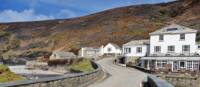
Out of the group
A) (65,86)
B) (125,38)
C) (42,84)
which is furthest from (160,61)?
(125,38)

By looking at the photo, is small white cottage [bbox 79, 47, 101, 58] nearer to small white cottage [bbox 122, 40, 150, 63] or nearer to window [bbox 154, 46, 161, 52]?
small white cottage [bbox 122, 40, 150, 63]

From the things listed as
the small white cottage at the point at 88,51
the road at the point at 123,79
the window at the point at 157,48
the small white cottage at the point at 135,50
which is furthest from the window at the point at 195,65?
the small white cottage at the point at 88,51

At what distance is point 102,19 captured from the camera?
19612cm

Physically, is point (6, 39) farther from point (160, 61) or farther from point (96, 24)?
point (96, 24)

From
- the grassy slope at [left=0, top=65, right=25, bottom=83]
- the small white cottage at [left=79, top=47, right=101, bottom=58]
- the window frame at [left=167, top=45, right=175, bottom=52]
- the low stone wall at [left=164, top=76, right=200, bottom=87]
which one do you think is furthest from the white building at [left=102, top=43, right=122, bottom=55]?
the grassy slope at [left=0, top=65, right=25, bottom=83]

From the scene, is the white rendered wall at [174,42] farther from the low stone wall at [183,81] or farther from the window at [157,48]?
the low stone wall at [183,81]

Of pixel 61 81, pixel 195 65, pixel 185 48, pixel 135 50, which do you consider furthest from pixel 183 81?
pixel 135 50

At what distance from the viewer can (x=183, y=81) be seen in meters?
44.4

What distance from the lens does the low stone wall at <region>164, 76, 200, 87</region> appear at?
43.8 m

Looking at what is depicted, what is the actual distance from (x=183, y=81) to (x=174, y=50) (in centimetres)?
2376

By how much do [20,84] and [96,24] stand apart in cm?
17152

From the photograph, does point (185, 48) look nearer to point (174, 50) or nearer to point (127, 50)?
point (174, 50)

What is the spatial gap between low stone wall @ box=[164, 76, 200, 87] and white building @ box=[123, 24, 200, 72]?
1399 cm

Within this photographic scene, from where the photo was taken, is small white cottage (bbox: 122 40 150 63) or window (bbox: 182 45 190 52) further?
small white cottage (bbox: 122 40 150 63)
